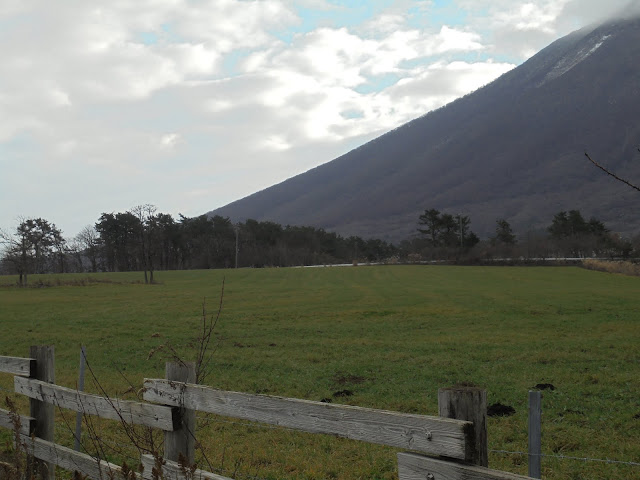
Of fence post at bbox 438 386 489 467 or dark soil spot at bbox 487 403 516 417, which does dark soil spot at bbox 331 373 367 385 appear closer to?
dark soil spot at bbox 487 403 516 417

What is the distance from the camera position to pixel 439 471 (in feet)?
9.25

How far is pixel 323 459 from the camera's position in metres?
7.58

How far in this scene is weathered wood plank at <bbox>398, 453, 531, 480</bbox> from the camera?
262cm

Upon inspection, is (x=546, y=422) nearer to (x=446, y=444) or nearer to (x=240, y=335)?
(x=446, y=444)

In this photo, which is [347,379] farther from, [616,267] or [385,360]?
[616,267]

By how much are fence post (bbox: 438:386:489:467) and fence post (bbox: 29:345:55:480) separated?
4.31 metres

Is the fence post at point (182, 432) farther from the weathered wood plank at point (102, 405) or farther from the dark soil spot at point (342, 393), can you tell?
the dark soil spot at point (342, 393)

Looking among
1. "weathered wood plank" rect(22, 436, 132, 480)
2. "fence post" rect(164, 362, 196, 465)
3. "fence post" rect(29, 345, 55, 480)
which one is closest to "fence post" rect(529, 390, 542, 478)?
"fence post" rect(164, 362, 196, 465)

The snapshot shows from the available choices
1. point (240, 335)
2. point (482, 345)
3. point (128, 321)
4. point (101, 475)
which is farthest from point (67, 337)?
point (101, 475)

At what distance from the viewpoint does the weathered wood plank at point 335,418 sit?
2785 millimetres

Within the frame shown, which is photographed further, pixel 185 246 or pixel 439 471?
pixel 185 246

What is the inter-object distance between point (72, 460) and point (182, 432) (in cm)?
153

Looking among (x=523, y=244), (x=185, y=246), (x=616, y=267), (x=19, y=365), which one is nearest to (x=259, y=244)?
(x=185, y=246)

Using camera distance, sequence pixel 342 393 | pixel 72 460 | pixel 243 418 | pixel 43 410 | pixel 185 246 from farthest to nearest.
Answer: pixel 185 246, pixel 342 393, pixel 43 410, pixel 72 460, pixel 243 418
